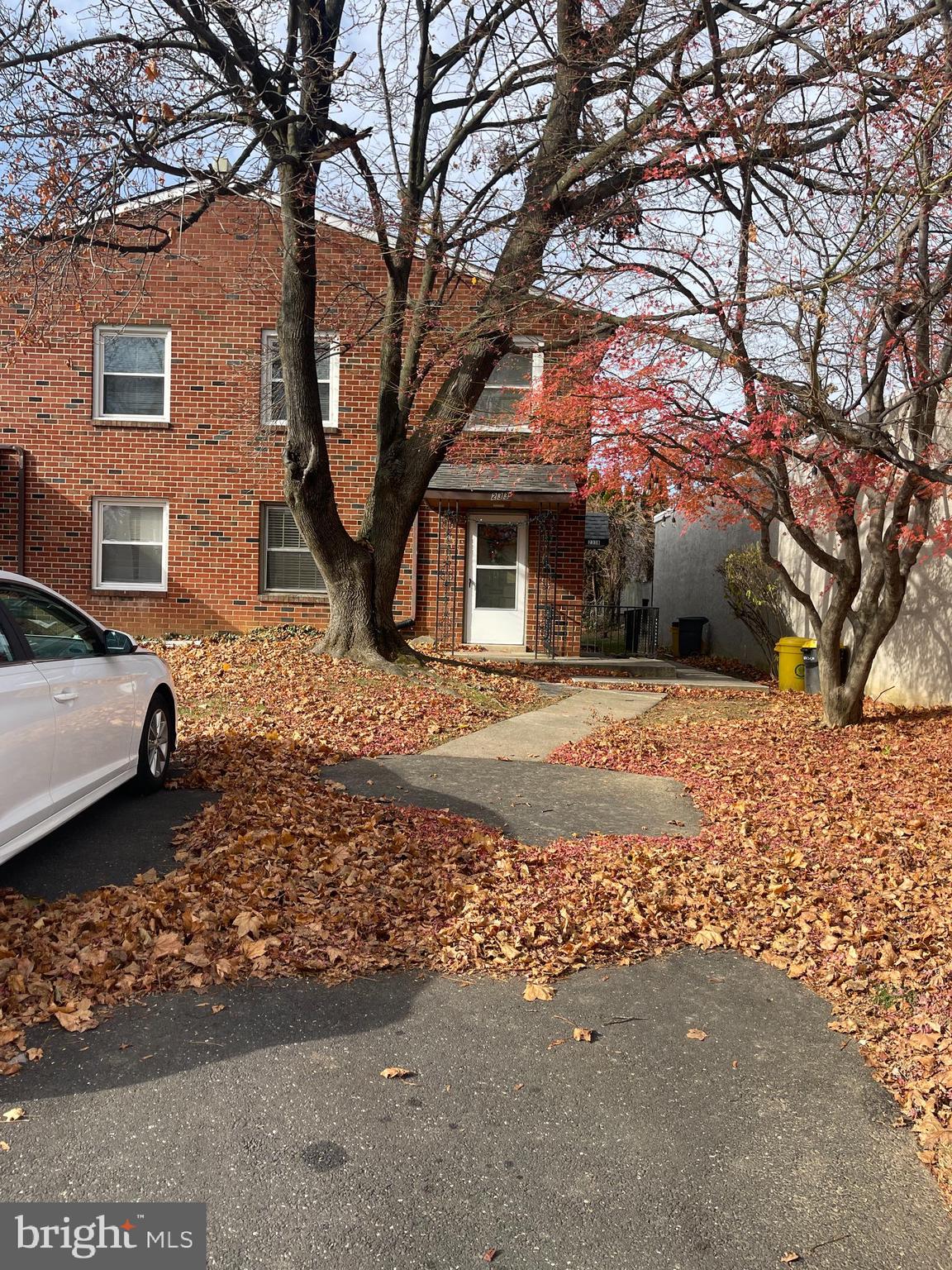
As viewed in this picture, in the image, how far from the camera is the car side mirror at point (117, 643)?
6051 mm

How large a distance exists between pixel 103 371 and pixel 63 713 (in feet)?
43.7

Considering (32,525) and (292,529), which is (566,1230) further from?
(32,525)

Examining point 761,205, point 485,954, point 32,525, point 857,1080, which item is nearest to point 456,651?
point 32,525

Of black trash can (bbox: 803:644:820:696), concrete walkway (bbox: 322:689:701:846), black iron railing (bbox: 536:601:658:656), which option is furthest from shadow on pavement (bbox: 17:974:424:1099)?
black iron railing (bbox: 536:601:658:656)

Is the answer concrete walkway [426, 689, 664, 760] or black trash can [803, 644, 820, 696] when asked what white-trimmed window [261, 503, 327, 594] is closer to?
concrete walkway [426, 689, 664, 760]

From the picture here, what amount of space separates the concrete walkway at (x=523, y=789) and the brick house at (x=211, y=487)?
7.53 meters

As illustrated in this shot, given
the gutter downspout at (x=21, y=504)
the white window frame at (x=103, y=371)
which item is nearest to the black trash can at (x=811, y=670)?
the white window frame at (x=103, y=371)

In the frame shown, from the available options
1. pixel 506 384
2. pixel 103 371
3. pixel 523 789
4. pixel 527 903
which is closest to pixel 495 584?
pixel 506 384

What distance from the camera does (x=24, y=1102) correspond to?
3.16 meters

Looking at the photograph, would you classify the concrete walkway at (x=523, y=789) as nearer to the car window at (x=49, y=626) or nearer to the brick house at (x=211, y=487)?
the car window at (x=49, y=626)

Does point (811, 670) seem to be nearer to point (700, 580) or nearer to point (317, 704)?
point (317, 704)

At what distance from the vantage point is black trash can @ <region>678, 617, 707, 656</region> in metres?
21.6

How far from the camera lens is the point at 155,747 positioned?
6.83 m

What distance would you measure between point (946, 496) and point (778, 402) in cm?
331
